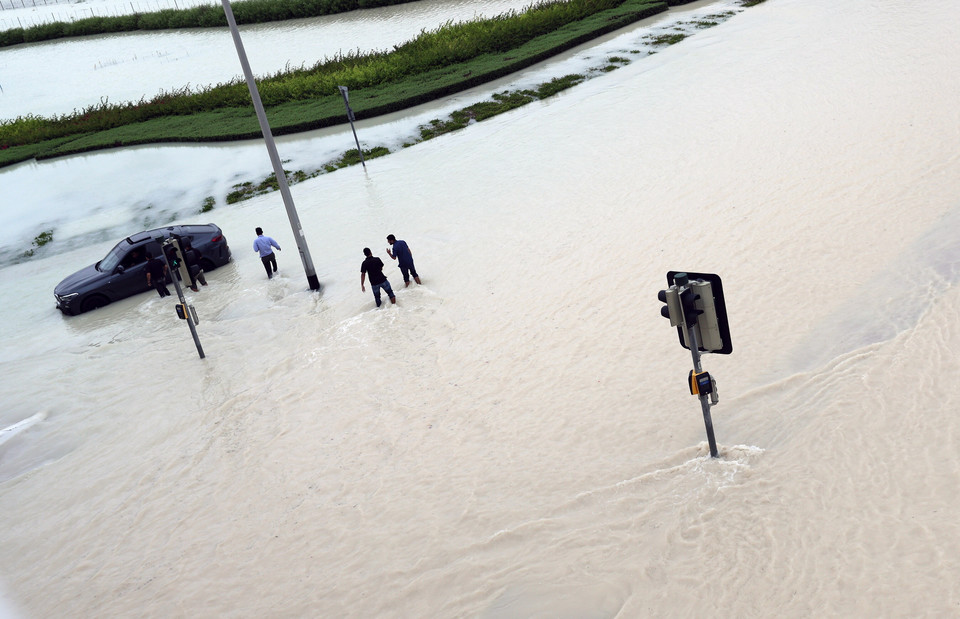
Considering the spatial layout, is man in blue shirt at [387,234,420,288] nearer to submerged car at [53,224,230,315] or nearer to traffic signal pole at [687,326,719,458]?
submerged car at [53,224,230,315]

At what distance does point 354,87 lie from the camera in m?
37.8

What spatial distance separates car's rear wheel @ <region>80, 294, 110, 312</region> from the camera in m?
19.4

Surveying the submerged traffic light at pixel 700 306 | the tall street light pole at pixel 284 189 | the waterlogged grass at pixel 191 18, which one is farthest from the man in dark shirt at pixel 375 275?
the waterlogged grass at pixel 191 18

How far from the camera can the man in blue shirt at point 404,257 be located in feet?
50.5

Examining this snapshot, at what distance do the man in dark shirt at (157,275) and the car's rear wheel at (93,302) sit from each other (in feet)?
4.27

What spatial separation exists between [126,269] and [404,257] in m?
8.99

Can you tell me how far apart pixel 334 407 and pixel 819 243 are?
9128mm

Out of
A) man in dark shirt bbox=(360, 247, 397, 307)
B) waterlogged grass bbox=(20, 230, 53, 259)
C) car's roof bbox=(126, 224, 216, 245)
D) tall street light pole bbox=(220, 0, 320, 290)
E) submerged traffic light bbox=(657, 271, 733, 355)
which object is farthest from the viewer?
waterlogged grass bbox=(20, 230, 53, 259)

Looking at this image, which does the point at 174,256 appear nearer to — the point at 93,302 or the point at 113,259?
the point at 93,302

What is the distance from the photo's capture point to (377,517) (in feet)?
31.2

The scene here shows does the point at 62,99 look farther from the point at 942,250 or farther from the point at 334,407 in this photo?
the point at 942,250

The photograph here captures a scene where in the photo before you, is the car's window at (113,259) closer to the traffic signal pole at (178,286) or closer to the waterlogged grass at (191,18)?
the traffic signal pole at (178,286)

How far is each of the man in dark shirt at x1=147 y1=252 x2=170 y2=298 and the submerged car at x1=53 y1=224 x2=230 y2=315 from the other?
71 centimetres

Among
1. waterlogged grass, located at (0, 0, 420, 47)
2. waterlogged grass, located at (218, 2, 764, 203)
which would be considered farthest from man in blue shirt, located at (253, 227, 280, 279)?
waterlogged grass, located at (0, 0, 420, 47)
